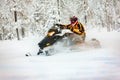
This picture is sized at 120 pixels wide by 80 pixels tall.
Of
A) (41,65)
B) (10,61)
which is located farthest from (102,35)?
(10,61)

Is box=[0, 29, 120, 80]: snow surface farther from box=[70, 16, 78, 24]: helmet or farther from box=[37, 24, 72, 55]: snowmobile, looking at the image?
box=[70, 16, 78, 24]: helmet

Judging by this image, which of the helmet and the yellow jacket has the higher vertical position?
the helmet

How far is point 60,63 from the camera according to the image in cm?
263

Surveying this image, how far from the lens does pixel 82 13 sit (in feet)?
8.53

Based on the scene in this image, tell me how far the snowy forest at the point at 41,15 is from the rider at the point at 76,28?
35 mm

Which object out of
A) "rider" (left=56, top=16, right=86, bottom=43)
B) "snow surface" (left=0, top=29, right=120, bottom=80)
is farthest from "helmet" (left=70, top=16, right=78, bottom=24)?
"snow surface" (left=0, top=29, right=120, bottom=80)

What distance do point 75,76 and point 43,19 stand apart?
1.84 feet

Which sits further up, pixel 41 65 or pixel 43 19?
pixel 43 19

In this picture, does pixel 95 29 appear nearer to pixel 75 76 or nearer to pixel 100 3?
pixel 100 3

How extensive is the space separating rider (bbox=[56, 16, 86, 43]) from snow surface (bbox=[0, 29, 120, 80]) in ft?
0.19

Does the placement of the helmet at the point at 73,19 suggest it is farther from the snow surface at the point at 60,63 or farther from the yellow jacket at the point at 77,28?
the snow surface at the point at 60,63

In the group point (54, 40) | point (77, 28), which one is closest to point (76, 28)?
point (77, 28)

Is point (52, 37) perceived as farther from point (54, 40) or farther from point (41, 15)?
point (41, 15)

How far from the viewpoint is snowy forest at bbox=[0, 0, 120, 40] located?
2.53 m
